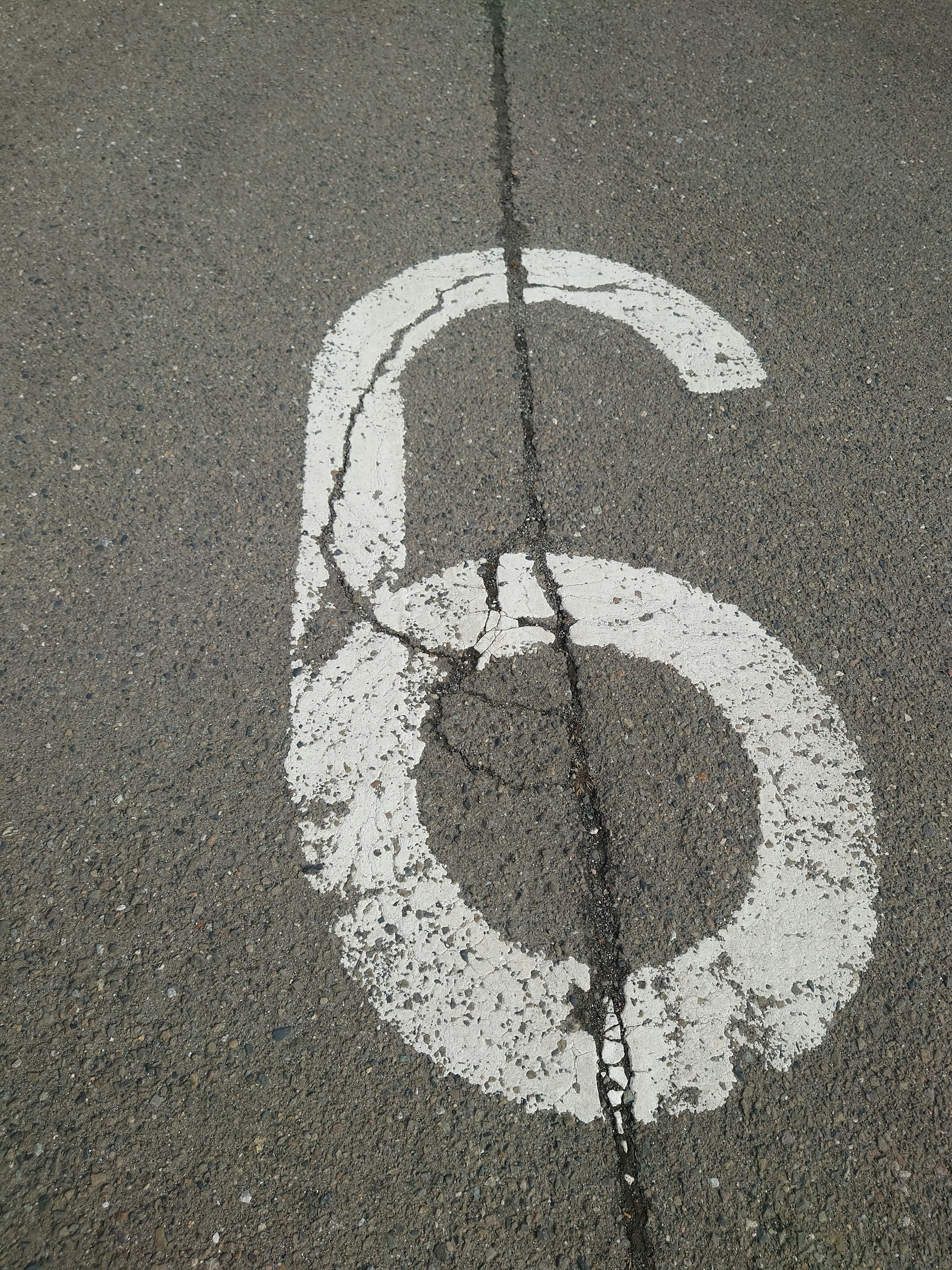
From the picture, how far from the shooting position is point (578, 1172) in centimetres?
180

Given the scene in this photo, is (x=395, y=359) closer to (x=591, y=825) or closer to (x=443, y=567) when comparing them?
(x=443, y=567)

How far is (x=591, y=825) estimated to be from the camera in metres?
2.23

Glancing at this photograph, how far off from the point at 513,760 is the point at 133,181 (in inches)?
123

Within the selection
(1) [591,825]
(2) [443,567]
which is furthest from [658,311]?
(1) [591,825]

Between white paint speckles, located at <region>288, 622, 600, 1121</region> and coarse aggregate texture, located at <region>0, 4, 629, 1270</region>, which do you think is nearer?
coarse aggregate texture, located at <region>0, 4, 629, 1270</region>

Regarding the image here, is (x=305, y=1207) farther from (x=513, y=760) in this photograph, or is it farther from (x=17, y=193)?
(x=17, y=193)

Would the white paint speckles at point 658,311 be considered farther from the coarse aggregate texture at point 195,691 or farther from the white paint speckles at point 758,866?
the white paint speckles at point 758,866

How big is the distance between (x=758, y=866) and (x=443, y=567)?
1224 millimetres

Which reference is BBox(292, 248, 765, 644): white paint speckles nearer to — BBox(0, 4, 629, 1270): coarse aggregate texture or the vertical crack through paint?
BBox(0, 4, 629, 1270): coarse aggregate texture

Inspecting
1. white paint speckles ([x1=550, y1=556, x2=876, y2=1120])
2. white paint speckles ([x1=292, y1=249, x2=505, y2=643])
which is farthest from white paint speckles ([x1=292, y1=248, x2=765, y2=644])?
white paint speckles ([x1=550, y1=556, x2=876, y2=1120])

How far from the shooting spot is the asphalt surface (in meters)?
1.80

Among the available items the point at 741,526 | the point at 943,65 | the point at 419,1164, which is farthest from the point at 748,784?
the point at 943,65

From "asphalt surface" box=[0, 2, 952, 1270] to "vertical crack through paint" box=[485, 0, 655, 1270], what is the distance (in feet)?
0.07

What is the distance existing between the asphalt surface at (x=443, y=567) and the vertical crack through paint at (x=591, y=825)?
2 centimetres
